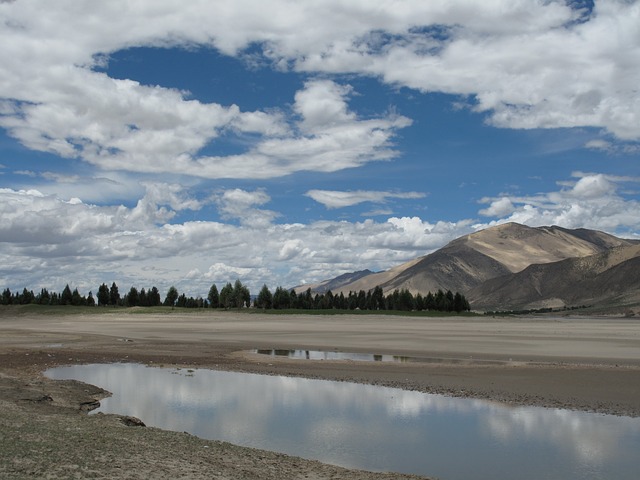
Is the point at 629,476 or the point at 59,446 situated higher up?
the point at 59,446

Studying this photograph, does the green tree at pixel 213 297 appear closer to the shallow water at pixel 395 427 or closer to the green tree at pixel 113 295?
the green tree at pixel 113 295

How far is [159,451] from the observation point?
1464 cm

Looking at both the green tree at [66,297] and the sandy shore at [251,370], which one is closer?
the sandy shore at [251,370]

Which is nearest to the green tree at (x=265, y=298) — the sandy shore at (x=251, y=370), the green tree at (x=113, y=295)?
the green tree at (x=113, y=295)

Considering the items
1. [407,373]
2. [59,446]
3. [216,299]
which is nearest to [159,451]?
[59,446]

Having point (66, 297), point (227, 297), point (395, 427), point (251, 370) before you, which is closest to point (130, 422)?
point (395, 427)

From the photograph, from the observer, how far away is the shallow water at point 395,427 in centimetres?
1658

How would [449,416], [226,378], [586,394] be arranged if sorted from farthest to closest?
[226,378] < [586,394] < [449,416]

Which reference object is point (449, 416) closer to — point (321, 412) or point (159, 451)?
point (321, 412)

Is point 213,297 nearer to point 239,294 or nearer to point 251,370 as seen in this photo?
point 239,294

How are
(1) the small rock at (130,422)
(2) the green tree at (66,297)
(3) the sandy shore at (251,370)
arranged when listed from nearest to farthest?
1. (3) the sandy shore at (251,370)
2. (1) the small rock at (130,422)
3. (2) the green tree at (66,297)

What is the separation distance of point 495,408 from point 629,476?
8897 millimetres

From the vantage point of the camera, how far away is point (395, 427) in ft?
68.5

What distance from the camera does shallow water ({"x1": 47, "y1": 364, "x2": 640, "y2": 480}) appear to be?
1658cm
